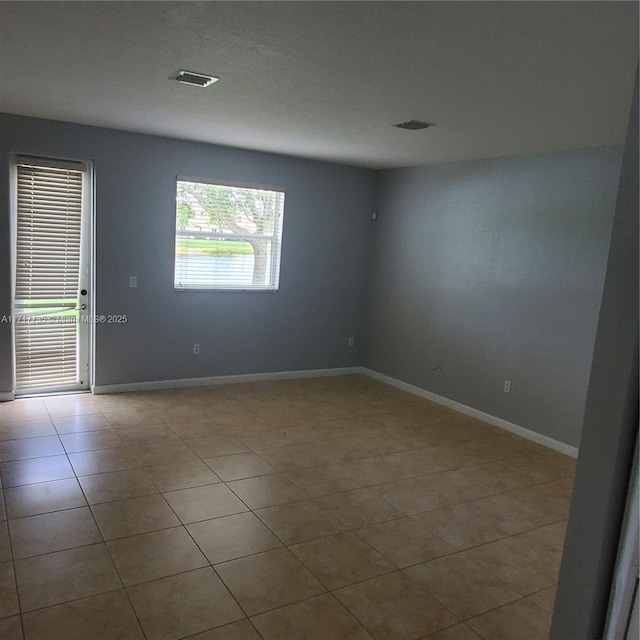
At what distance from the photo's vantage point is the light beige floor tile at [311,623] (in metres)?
2.09

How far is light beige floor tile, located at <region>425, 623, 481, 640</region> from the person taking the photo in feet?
6.99

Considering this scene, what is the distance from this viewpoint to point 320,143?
15.0ft

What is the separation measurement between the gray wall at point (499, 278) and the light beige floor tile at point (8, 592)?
12.4ft

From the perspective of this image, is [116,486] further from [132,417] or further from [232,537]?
[132,417]

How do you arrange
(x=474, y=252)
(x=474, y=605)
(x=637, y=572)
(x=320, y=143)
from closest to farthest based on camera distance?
(x=637, y=572) → (x=474, y=605) → (x=320, y=143) → (x=474, y=252)

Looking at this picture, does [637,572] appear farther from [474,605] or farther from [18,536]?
[18,536]

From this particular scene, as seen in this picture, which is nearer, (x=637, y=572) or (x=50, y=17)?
(x=637, y=572)

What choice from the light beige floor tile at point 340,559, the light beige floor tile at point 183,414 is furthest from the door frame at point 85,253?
the light beige floor tile at point 340,559

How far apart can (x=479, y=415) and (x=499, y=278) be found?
4.13 ft

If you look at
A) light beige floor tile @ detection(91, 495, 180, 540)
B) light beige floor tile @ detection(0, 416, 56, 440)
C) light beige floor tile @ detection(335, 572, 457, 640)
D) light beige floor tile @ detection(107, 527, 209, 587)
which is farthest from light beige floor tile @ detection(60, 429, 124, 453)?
light beige floor tile @ detection(335, 572, 457, 640)

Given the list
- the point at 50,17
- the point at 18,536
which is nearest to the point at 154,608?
the point at 18,536

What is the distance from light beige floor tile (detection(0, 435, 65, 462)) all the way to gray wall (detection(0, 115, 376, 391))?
104 centimetres

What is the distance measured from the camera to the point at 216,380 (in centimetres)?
552

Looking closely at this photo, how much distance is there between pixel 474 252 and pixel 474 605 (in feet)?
10.7
